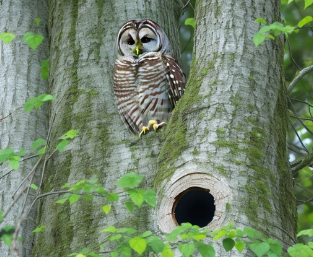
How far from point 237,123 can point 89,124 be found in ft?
3.38

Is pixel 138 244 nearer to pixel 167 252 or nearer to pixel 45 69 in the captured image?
pixel 167 252

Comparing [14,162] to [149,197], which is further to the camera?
[14,162]

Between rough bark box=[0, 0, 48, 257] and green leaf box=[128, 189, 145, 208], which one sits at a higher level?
rough bark box=[0, 0, 48, 257]

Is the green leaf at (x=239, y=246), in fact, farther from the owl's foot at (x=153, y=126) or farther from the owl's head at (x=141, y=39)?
the owl's head at (x=141, y=39)

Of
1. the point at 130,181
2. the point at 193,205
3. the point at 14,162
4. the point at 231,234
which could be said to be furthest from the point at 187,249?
the point at 14,162

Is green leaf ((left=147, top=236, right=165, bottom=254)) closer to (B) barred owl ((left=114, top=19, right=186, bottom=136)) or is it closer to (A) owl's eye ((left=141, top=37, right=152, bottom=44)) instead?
(B) barred owl ((left=114, top=19, right=186, bottom=136))

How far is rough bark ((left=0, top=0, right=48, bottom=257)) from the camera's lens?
3891mm

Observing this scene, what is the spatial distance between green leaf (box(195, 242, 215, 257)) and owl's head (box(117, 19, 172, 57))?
79.5 inches

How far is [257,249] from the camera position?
8.24 ft

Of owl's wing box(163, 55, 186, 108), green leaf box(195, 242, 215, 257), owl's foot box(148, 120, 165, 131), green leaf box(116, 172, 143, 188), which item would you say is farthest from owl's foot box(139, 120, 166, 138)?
green leaf box(195, 242, 215, 257)

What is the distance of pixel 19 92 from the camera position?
4.26 meters

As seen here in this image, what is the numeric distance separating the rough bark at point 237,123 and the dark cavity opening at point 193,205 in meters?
0.12

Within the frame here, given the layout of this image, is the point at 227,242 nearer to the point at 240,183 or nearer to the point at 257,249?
the point at 257,249

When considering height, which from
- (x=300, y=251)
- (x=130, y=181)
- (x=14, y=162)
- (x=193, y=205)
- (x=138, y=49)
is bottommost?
(x=300, y=251)
